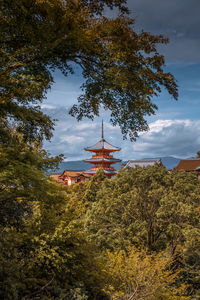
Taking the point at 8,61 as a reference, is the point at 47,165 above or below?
below

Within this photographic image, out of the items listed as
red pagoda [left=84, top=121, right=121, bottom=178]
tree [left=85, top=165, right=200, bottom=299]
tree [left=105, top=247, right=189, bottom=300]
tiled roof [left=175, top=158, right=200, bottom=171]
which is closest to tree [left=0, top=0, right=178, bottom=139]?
tree [left=105, top=247, right=189, bottom=300]

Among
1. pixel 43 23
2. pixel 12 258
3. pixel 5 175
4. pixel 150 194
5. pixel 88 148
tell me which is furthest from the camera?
pixel 88 148

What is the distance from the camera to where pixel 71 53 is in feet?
15.1

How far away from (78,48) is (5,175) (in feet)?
8.48

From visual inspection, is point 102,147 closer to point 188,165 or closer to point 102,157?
point 102,157

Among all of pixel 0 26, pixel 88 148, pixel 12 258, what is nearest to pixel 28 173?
pixel 0 26

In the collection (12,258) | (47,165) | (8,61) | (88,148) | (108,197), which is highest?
(88,148)

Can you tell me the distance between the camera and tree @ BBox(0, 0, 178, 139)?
402 centimetres

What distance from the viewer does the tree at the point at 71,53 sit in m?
4.02

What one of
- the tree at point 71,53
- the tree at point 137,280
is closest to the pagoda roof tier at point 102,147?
the tree at point 137,280

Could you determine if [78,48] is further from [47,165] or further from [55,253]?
[55,253]

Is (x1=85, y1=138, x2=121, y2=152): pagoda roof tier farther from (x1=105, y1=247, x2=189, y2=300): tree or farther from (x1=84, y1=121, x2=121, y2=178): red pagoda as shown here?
(x1=105, y1=247, x2=189, y2=300): tree

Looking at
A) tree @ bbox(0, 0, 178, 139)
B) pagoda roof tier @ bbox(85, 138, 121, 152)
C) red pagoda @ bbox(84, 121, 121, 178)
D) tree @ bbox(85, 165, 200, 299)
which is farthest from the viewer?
pagoda roof tier @ bbox(85, 138, 121, 152)

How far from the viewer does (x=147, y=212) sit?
12617 millimetres
